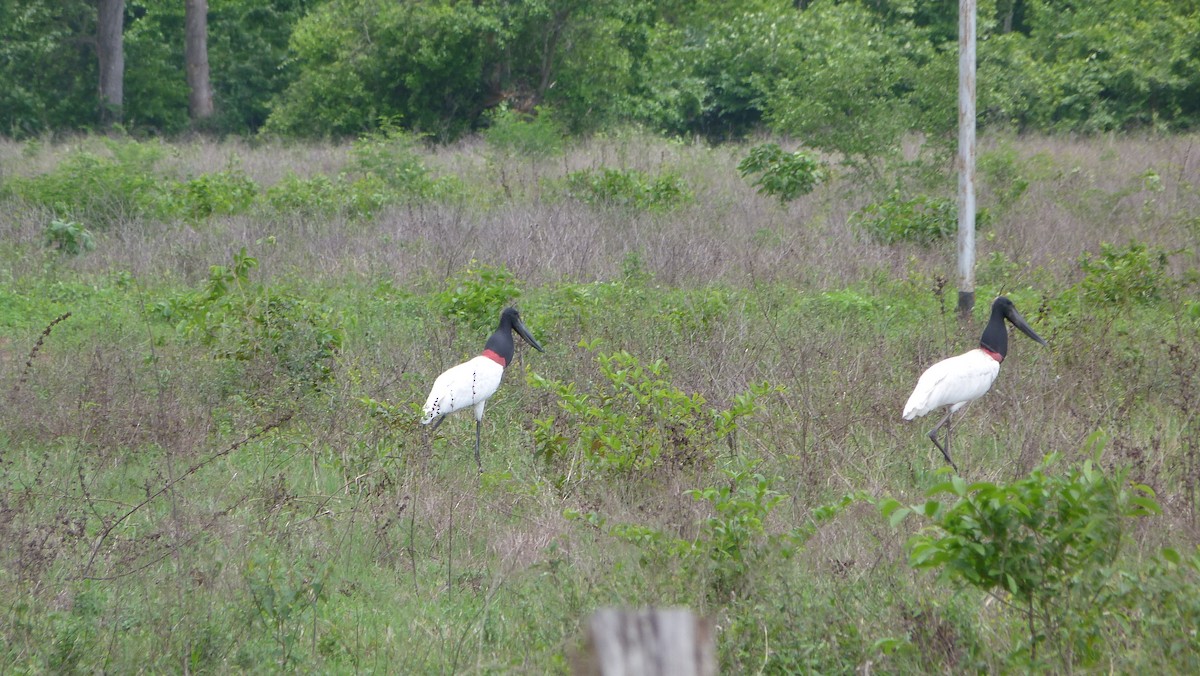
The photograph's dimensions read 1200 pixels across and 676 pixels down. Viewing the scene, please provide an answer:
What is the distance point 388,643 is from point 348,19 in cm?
1849

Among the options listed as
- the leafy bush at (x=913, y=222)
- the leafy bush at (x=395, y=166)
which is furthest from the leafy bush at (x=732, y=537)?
the leafy bush at (x=395, y=166)

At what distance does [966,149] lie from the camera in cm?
855

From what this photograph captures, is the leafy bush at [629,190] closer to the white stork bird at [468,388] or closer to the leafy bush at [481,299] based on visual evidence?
the leafy bush at [481,299]

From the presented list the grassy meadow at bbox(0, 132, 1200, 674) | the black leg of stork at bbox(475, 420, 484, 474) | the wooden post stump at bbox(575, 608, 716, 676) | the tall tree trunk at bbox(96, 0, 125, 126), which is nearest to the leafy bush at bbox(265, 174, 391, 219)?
the grassy meadow at bbox(0, 132, 1200, 674)

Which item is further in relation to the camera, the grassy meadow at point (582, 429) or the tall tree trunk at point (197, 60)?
the tall tree trunk at point (197, 60)

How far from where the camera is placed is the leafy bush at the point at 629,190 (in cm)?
1270

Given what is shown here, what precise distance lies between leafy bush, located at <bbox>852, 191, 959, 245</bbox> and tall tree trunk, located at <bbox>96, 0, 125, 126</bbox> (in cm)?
1794

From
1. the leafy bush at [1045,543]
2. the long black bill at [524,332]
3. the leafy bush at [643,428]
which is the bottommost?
the long black bill at [524,332]

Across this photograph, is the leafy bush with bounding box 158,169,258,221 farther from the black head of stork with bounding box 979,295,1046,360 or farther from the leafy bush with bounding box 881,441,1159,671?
the leafy bush with bounding box 881,441,1159,671

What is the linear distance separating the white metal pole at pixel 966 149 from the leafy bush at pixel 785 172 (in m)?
4.52

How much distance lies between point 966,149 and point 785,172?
474 centimetres

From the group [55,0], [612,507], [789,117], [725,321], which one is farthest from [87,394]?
[55,0]

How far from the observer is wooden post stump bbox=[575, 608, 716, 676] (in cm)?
145

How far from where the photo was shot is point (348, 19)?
20.9 meters
